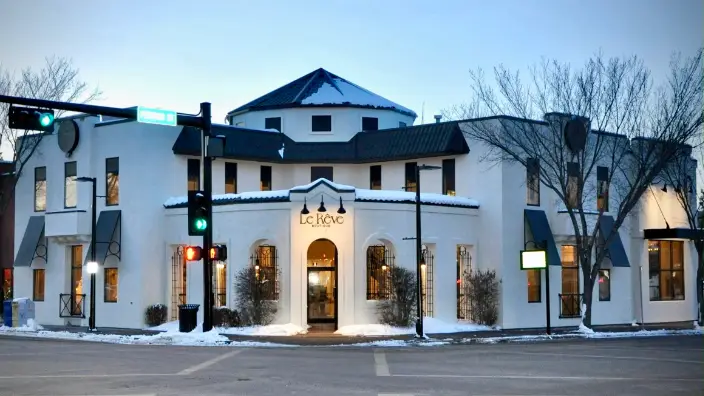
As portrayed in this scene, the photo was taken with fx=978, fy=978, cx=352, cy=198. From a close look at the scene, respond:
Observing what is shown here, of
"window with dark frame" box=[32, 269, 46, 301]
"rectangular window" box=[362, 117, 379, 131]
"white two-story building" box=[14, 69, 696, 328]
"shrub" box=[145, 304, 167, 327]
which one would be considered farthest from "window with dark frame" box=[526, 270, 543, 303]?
"window with dark frame" box=[32, 269, 46, 301]

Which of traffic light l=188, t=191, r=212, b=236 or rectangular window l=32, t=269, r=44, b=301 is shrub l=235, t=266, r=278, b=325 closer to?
traffic light l=188, t=191, r=212, b=236

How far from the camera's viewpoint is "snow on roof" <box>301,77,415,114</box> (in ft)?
152

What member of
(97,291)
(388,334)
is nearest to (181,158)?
(97,291)

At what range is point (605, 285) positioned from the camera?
4409cm

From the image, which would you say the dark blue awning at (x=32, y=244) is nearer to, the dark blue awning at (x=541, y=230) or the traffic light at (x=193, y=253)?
the traffic light at (x=193, y=253)

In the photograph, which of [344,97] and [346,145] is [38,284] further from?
[344,97]

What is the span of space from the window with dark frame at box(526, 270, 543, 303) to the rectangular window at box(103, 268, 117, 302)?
17429 millimetres

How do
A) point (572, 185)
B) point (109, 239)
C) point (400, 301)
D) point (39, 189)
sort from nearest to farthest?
point (400, 301)
point (572, 185)
point (109, 239)
point (39, 189)

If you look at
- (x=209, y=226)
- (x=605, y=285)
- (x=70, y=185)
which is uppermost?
(x=70, y=185)

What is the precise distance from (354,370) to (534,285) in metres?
21.1

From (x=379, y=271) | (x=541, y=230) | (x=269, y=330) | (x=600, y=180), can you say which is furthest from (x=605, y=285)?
(x=269, y=330)

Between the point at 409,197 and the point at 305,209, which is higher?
the point at 409,197

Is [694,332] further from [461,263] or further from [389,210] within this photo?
[389,210]

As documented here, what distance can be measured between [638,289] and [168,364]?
29.5m
